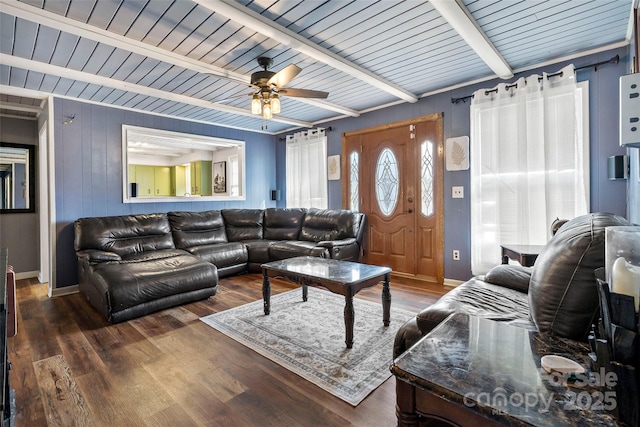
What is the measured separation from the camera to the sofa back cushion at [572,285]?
111 cm

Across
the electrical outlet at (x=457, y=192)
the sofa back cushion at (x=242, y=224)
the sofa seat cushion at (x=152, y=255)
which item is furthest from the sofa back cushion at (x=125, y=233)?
the electrical outlet at (x=457, y=192)

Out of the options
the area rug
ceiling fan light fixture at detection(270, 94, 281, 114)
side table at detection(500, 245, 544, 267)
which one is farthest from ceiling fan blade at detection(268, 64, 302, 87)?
side table at detection(500, 245, 544, 267)

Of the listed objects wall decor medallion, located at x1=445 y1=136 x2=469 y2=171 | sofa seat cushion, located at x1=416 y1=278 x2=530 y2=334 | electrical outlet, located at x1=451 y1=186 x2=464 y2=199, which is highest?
wall decor medallion, located at x1=445 y1=136 x2=469 y2=171

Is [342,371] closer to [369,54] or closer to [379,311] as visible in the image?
[379,311]

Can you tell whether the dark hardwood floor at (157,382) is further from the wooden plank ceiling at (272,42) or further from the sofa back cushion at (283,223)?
the sofa back cushion at (283,223)

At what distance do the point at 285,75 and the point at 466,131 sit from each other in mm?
2425

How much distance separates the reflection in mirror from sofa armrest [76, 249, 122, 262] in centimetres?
163

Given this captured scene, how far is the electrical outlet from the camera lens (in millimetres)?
3934

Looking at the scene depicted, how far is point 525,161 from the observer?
3.36 meters

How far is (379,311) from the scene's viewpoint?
3088mm

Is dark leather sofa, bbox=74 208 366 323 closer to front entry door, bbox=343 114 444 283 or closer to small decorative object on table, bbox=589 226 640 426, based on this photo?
front entry door, bbox=343 114 444 283

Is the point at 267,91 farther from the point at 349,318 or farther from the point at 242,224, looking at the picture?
the point at 242,224

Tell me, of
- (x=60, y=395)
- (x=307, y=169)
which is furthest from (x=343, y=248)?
(x=60, y=395)

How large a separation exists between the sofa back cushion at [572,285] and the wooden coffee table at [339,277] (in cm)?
128
